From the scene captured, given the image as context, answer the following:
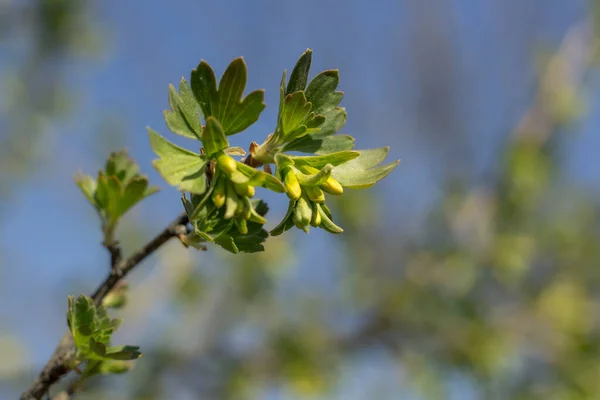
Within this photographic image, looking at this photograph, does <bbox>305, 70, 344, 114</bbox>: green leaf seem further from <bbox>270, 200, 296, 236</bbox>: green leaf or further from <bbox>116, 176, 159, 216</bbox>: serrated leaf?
<bbox>116, 176, 159, 216</bbox>: serrated leaf

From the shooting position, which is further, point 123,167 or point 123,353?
point 123,167

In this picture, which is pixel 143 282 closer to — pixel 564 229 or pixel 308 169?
pixel 308 169

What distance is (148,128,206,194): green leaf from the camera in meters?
0.51

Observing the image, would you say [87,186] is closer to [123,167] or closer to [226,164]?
[123,167]

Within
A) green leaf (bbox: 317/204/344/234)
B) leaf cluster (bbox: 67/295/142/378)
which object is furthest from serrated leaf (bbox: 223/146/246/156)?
leaf cluster (bbox: 67/295/142/378)

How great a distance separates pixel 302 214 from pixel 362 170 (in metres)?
0.09

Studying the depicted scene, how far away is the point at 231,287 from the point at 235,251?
Answer: 2100mm

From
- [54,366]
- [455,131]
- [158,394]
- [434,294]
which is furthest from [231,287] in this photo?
[455,131]

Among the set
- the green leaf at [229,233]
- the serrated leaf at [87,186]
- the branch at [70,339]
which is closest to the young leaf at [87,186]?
the serrated leaf at [87,186]

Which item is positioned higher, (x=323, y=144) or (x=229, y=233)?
(x=323, y=144)

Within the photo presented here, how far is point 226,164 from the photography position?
552 mm

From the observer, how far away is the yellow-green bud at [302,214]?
0.58 m

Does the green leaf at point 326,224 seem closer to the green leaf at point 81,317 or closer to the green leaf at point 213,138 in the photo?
the green leaf at point 213,138

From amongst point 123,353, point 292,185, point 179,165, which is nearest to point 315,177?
point 292,185
